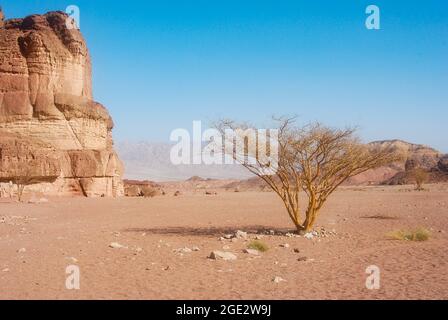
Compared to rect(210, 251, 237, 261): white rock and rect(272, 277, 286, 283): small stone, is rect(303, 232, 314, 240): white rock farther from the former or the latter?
rect(272, 277, 286, 283): small stone

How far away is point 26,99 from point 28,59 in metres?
3.84

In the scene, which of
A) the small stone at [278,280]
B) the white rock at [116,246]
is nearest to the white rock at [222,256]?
the small stone at [278,280]

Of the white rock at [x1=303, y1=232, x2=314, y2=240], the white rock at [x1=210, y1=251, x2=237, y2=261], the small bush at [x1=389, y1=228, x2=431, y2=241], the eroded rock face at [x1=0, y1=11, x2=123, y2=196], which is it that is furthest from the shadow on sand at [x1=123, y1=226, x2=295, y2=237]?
the eroded rock face at [x1=0, y1=11, x2=123, y2=196]

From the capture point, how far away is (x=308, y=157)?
546 inches

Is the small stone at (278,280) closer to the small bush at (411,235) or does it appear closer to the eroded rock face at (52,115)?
the small bush at (411,235)

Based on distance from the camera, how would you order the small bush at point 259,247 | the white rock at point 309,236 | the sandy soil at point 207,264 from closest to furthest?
Result: 1. the sandy soil at point 207,264
2. the small bush at point 259,247
3. the white rock at point 309,236

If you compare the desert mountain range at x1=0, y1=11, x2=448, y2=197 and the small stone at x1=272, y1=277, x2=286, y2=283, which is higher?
the desert mountain range at x1=0, y1=11, x2=448, y2=197

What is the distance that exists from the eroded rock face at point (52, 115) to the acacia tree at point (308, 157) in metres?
23.9

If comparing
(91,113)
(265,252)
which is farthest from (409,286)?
(91,113)

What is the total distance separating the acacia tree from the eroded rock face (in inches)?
939

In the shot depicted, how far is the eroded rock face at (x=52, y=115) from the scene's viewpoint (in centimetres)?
3391

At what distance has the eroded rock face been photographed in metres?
33.9

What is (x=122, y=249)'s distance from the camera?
1134 cm
